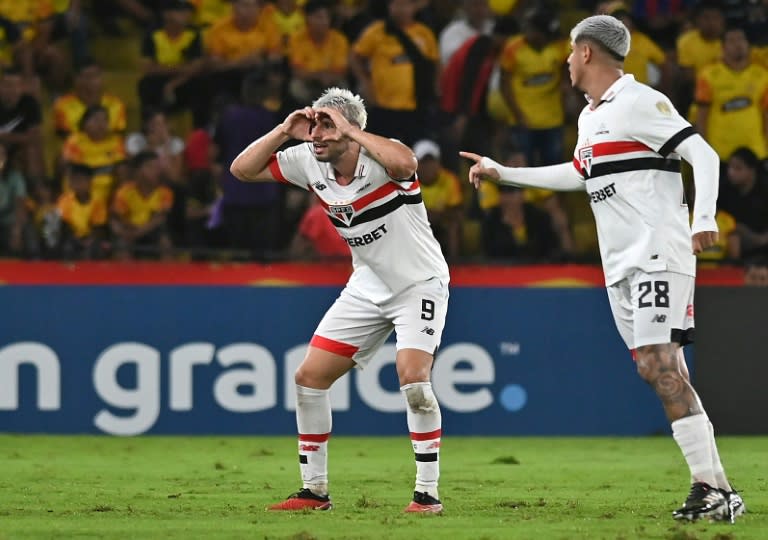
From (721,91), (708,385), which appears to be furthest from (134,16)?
(708,385)

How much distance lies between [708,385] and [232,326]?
4493mm

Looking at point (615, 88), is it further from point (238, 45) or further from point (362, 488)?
point (238, 45)

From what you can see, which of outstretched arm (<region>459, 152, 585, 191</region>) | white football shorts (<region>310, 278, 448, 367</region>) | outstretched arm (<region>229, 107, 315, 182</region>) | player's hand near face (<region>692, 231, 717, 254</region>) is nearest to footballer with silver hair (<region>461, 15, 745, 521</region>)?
player's hand near face (<region>692, 231, 717, 254</region>)

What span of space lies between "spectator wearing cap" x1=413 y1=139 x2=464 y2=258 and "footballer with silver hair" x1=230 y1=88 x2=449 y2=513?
611 centimetres

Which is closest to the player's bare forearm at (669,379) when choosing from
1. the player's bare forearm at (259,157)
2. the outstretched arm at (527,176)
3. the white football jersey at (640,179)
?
the white football jersey at (640,179)

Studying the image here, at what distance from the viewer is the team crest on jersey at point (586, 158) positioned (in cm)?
814

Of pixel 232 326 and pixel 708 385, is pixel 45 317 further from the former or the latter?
pixel 708 385

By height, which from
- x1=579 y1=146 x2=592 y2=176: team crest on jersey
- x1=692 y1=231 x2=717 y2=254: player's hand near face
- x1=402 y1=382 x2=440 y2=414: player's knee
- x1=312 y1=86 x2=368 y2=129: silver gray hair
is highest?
x1=312 y1=86 x2=368 y2=129: silver gray hair

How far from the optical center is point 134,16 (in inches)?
709

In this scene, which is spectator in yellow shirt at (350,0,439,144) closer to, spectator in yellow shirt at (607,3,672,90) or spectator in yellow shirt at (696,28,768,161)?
spectator in yellow shirt at (607,3,672,90)

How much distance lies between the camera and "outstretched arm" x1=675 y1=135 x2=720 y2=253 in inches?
295

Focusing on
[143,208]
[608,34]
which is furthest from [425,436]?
[143,208]

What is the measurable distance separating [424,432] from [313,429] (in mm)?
691

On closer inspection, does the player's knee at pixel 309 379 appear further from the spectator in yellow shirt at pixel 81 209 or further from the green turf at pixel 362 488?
the spectator in yellow shirt at pixel 81 209
